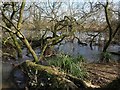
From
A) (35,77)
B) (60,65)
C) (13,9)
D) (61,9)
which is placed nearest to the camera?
(35,77)

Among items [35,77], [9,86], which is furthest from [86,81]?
[9,86]

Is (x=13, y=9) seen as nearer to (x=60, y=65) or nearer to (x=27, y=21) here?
(x=27, y=21)

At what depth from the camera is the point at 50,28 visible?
57.2 feet

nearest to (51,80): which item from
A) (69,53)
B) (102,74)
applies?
(102,74)

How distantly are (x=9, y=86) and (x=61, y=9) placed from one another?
846 centimetres

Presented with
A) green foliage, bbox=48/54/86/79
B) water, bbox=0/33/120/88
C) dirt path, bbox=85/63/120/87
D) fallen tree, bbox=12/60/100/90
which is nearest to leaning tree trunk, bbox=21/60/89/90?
fallen tree, bbox=12/60/100/90

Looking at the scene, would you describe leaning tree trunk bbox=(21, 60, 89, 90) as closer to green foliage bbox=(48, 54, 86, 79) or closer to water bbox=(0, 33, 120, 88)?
green foliage bbox=(48, 54, 86, 79)

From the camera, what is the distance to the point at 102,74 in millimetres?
9906

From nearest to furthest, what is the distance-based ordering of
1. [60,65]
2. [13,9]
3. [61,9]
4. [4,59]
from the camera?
[60,65] → [13,9] → [4,59] → [61,9]

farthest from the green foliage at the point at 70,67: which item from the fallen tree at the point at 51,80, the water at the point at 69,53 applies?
the water at the point at 69,53

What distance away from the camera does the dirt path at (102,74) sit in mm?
9039

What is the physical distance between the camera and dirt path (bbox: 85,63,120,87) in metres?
9.04

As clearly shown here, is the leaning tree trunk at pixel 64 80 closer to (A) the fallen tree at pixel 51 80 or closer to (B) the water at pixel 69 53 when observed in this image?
(A) the fallen tree at pixel 51 80

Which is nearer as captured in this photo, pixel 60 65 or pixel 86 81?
pixel 86 81
